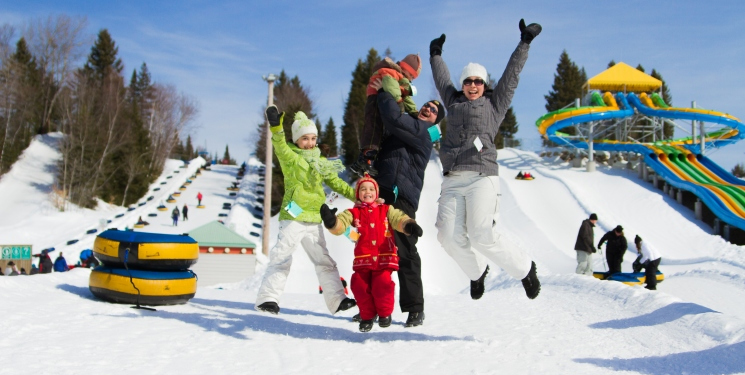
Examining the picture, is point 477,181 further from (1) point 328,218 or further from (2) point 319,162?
(2) point 319,162

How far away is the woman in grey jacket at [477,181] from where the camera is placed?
5.01m

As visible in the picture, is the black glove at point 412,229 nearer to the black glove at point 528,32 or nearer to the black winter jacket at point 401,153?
the black winter jacket at point 401,153

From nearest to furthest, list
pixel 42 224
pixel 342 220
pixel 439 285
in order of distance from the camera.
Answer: pixel 342 220 < pixel 439 285 < pixel 42 224

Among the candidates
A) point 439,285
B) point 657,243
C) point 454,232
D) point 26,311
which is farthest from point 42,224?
point 454,232

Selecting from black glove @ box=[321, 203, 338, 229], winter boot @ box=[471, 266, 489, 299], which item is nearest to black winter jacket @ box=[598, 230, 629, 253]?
winter boot @ box=[471, 266, 489, 299]

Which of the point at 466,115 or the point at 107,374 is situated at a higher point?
the point at 466,115

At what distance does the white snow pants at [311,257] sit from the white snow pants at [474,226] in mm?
1104

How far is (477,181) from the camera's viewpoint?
5.08m

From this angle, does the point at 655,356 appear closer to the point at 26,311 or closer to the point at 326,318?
the point at 326,318

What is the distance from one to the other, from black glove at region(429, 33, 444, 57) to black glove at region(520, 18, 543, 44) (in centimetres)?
84

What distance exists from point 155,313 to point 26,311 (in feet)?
3.54

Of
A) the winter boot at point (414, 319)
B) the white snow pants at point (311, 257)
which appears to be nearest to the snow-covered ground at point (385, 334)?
A: the winter boot at point (414, 319)

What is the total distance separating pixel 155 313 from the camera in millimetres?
5988

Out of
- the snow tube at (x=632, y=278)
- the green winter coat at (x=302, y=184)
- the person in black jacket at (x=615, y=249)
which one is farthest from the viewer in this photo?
the person in black jacket at (x=615, y=249)
